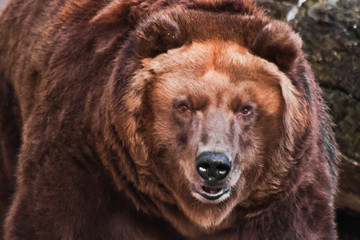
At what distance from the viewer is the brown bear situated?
471cm

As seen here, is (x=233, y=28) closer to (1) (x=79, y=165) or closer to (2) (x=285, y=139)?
(2) (x=285, y=139)

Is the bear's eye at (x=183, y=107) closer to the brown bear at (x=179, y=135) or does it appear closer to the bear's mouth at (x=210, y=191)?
the brown bear at (x=179, y=135)

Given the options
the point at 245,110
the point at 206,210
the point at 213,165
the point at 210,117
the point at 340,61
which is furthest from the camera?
the point at 340,61

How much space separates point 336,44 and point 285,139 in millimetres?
2606

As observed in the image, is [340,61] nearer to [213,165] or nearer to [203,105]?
[203,105]

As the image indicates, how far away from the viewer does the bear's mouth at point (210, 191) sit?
462 cm

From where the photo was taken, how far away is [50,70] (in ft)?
18.2

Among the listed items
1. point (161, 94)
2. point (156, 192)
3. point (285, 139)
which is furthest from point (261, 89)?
point (156, 192)

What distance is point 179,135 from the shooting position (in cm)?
476

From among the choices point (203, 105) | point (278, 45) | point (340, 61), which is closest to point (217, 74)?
point (203, 105)

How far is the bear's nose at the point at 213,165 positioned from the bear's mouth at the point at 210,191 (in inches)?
6.2

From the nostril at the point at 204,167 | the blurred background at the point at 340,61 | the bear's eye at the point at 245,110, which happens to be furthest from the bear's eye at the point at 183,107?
the blurred background at the point at 340,61

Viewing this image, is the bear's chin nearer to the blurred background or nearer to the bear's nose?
the bear's nose

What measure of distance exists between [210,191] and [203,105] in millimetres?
560
